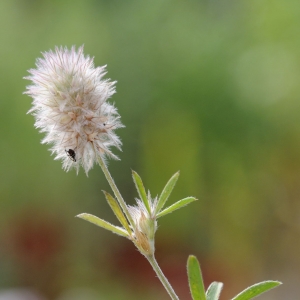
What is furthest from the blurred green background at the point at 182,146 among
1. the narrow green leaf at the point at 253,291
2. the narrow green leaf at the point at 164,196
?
the narrow green leaf at the point at 253,291

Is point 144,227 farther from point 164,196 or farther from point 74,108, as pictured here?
point 74,108

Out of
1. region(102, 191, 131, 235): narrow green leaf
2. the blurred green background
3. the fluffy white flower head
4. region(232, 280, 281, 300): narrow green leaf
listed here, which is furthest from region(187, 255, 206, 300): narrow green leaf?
the blurred green background


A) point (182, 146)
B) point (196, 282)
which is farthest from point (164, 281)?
point (182, 146)

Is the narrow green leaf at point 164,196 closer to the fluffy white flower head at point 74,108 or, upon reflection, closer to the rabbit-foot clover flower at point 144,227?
the rabbit-foot clover flower at point 144,227

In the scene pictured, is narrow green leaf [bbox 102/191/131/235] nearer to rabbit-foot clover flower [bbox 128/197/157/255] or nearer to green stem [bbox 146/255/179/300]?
rabbit-foot clover flower [bbox 128/197/157/255]

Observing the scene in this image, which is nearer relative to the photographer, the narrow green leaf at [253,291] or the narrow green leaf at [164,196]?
the narrow green leaf at [253,291]

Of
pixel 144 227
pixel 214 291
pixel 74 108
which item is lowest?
pixel 214 291
